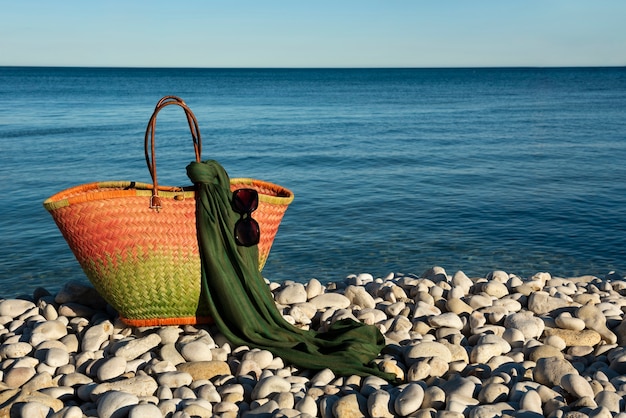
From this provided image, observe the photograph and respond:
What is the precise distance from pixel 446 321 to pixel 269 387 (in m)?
1.66

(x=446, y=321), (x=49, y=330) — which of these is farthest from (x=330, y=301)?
(x=49, y=330)

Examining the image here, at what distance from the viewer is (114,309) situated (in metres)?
5.33

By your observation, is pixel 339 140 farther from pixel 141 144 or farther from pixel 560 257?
pixel 560 257

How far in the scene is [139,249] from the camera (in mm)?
4719


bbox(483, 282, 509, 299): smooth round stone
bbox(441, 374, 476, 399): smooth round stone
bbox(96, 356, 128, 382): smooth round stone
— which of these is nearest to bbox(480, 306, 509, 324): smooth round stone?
bbox(483, 282, 509, 299): smooth round stone

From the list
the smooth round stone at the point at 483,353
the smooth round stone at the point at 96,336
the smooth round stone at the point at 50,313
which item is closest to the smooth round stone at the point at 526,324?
the smooth round stone at the point at 483,353

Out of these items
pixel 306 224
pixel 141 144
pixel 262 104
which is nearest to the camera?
pixel 306 224

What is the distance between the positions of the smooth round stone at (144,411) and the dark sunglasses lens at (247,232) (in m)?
1.43

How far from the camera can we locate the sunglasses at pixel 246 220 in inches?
187

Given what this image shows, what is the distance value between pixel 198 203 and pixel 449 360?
74.5 inches

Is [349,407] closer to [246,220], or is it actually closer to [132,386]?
[132,386]

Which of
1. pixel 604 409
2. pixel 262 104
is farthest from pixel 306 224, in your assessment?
pixel 262 104

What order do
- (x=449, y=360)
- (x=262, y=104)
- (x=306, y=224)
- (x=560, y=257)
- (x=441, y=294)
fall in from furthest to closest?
(x=262, y=104) → (x=306, y=224) → (x=560, y=257) → (x=441, y=294) → (x=449, y=360)

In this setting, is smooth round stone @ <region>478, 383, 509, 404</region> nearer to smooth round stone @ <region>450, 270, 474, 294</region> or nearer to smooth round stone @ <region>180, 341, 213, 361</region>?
smooth round stone @ <region>180, 341, 213, 361</region>
